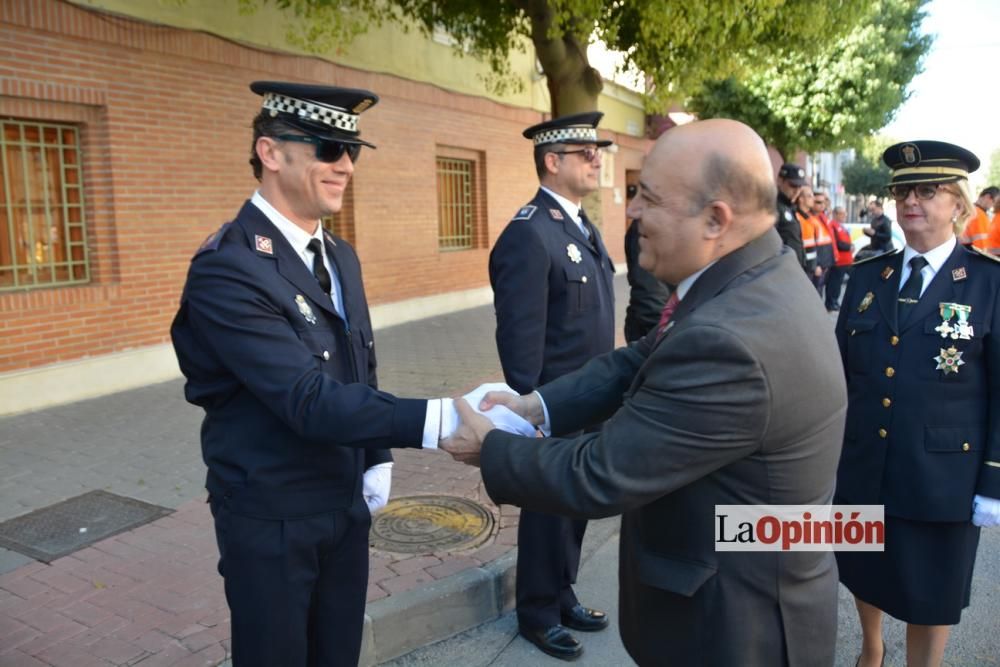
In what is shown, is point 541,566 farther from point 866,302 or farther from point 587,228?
point 866,302

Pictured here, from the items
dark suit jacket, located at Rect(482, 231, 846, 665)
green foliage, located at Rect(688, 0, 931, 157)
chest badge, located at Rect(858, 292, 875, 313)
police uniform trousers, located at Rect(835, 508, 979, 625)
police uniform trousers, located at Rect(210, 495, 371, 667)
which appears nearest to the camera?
dark suit jacket, located at Rect(482, 231, 846, 665)

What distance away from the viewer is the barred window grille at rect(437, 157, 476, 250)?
42.7ft

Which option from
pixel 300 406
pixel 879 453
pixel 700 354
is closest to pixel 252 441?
pixel 300 406

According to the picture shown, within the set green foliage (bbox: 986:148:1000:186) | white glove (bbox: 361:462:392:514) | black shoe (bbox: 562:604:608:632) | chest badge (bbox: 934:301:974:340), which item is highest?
green foliage (bbox: 986:148:1000:186)

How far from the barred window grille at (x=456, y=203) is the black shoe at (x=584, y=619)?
32.0 ft

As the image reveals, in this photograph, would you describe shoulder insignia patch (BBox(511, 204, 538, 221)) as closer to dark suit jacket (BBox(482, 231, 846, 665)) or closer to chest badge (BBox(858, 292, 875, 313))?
chest badge (BBox(858, 292, 875, 313))

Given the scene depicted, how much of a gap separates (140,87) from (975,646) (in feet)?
25.9

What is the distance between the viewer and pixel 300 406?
76.6 inches

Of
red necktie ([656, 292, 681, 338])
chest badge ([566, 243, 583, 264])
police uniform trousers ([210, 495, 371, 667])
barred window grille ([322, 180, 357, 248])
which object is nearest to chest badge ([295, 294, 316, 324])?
police uniform trousers ([210, 495, 371, 667])

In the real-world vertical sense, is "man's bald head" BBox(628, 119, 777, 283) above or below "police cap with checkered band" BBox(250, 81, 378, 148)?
below

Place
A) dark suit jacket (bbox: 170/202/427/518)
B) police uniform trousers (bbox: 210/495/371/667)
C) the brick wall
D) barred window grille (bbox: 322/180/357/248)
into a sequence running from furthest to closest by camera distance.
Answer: barred window grille (bbox: 322/180/357/248), the brick wall, police uniform trousers (bbox: 210/495/371/667), dark suit jacket (bbox: 170/202/427/518)

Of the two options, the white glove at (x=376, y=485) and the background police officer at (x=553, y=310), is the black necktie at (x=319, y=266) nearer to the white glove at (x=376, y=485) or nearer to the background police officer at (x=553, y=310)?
the white glove at (x=376, y=485)

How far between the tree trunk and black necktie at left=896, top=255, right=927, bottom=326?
234 inches

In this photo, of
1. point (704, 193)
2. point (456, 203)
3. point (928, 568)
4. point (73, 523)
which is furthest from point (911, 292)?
point (456, 203)
